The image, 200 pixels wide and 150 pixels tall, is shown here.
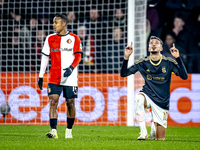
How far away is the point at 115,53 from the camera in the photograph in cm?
827

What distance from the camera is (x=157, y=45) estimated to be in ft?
14.9

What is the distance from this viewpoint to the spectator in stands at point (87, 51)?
8.16m

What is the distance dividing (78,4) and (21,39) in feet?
4.85

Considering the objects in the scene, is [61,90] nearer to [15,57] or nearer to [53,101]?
[53,101]

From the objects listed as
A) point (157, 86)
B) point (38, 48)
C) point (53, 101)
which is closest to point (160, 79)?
point (157, 86)

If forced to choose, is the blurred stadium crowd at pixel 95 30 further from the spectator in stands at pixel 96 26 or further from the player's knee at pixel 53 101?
the player's knee at pixel 53 101

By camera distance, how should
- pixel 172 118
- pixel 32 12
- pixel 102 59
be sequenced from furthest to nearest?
pixel 32 12, pixel 102 59, pixel 172 118

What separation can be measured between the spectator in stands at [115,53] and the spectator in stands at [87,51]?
0.26 m

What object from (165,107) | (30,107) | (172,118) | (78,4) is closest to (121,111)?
(172,118)

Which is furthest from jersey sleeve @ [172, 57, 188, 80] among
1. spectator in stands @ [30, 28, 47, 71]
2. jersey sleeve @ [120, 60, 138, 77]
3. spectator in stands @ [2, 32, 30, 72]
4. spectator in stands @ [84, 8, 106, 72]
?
spectator in stands @ [2, 32, 30, 72]

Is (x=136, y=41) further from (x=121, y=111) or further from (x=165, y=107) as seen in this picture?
(x=165, y=107)

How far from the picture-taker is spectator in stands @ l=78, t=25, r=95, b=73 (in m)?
8.16

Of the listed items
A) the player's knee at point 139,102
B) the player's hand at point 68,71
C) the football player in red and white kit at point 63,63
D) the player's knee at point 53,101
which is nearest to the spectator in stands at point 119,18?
the football player in red and white kit at point 63,63

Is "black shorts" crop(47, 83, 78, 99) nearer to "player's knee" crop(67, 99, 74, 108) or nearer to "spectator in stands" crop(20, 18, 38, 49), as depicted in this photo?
"player's knee" crop(67, 99, 74, 108)
